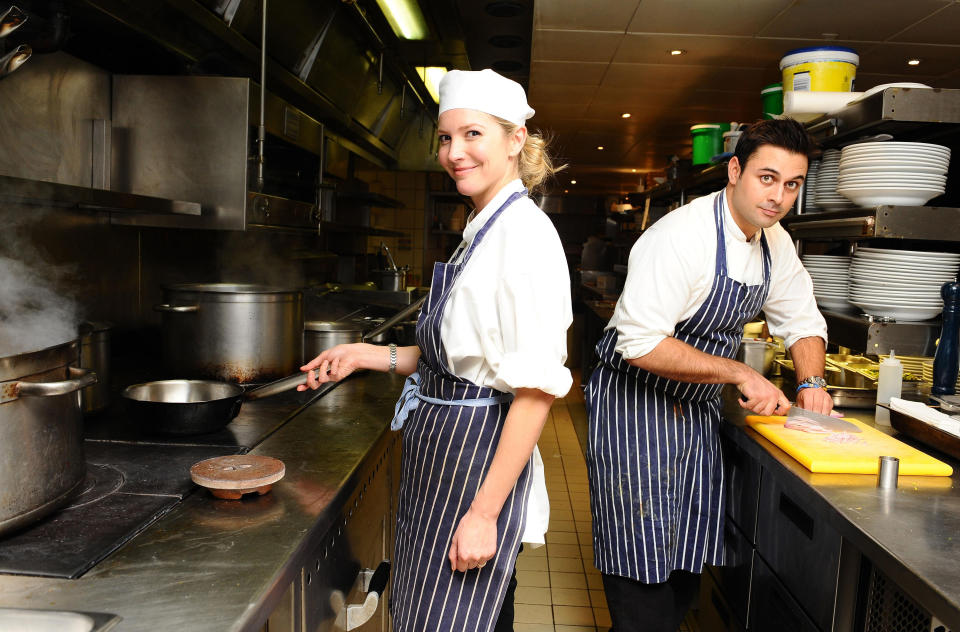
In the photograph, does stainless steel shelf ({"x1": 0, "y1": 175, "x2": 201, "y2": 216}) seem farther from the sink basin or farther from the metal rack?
the metal rack

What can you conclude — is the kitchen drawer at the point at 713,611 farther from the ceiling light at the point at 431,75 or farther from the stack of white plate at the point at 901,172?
the ceiling light at the point at 431,75

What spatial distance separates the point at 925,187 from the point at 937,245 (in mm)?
747

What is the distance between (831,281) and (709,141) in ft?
6.14

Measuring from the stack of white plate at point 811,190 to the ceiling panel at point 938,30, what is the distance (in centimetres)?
121

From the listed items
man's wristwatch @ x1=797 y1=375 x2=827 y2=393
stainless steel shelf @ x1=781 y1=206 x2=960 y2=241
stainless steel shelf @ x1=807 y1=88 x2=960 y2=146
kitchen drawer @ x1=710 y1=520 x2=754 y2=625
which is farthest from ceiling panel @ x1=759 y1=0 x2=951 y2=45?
kitchen drawer @ x1=710 y1=520 x2=754 y2=625

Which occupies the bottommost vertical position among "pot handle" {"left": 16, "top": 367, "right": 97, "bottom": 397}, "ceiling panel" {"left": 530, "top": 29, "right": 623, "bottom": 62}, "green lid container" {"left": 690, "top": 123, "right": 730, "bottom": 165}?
"pot handle" {"left": 16, "top": 367, "right": 97, "bottom": 397}

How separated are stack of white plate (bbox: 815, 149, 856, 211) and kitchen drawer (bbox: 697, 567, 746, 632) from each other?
1.38 m

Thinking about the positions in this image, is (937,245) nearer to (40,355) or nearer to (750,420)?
(750,420)

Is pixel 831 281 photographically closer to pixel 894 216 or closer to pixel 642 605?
pixel 894 216

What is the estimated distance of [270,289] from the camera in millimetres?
2248

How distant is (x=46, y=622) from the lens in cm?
90

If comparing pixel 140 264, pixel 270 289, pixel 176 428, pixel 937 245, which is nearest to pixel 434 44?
pixel 140 264

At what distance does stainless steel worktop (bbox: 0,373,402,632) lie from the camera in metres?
0.96

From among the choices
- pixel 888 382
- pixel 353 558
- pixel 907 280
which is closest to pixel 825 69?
pixel 907 280
